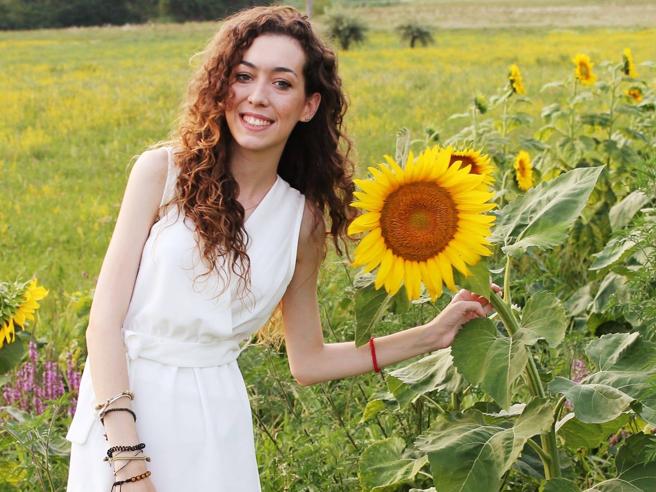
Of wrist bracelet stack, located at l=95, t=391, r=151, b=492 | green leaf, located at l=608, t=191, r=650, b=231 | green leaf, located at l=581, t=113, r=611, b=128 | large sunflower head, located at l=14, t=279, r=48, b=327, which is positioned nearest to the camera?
wrist bracelet stack, located at l=95, t=391, r=151, b=492

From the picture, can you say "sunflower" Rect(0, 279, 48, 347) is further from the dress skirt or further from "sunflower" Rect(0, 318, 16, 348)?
the dress skirt

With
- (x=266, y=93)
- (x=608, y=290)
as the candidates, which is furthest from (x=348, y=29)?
(x=266, y=93)

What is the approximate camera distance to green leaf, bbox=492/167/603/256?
1.92 meters

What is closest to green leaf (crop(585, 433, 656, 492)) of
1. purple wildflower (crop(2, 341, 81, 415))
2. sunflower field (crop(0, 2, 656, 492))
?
sunflower field (crop(0, 2, 656, 492))

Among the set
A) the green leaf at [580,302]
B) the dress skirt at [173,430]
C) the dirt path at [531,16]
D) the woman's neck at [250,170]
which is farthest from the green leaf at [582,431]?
the dirt path at [531,16]

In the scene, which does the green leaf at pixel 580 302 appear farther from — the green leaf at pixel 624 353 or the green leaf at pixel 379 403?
the green leaf at pixel 624 353

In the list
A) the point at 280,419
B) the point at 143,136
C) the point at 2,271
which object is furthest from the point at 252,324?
the point at 143,136

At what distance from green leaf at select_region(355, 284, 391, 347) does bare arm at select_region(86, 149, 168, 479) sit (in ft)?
1.56

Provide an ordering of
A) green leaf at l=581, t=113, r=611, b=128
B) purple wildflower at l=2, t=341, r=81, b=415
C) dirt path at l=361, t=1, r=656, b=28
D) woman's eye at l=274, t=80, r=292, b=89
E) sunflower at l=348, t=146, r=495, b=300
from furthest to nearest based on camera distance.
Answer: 1. dirt path at l=361, t=1, r=656, b=28
2. green leaf at l=581, t=113, r=611, b=128
3. purple wildflower at l=2, t=341, r=81, b=415
4. woman's eye at l=274, t=80, r=292, b=89
5. sunflower at l=348, t=146, r=495, b=300

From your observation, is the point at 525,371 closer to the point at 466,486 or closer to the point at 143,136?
the point at 466,486

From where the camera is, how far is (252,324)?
231 centimetres

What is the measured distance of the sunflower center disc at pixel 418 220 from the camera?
1804 millimetres

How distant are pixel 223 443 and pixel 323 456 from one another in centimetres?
81

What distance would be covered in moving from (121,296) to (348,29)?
2733 centimetres
